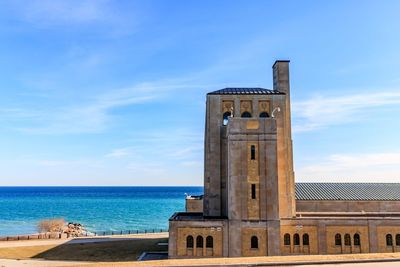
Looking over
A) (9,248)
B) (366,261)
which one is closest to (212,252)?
(366,261)

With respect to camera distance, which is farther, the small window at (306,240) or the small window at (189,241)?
the small window at (306,240)

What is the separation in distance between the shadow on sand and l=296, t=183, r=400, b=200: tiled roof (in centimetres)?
1797

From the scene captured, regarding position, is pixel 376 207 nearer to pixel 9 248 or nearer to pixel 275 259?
pixel 275 259

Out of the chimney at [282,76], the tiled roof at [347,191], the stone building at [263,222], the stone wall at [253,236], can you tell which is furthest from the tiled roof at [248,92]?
the stone wall at [253,236]

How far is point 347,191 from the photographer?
49344 mm

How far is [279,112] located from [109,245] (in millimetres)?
25340

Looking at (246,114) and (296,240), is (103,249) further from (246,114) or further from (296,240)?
(246,114)

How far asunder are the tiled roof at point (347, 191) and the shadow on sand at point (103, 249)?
58.9 ft

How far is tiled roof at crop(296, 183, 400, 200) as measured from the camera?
4775 centimetres

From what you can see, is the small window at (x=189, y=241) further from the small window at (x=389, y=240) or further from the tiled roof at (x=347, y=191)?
the small window at (x=389, y=240)

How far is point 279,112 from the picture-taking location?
143 feet

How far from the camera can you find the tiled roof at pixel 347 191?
4775 cm

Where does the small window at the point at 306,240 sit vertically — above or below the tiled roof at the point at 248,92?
below

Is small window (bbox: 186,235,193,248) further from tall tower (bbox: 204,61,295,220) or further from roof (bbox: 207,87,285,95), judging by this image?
roof (bbox: 207,87,285,95)
